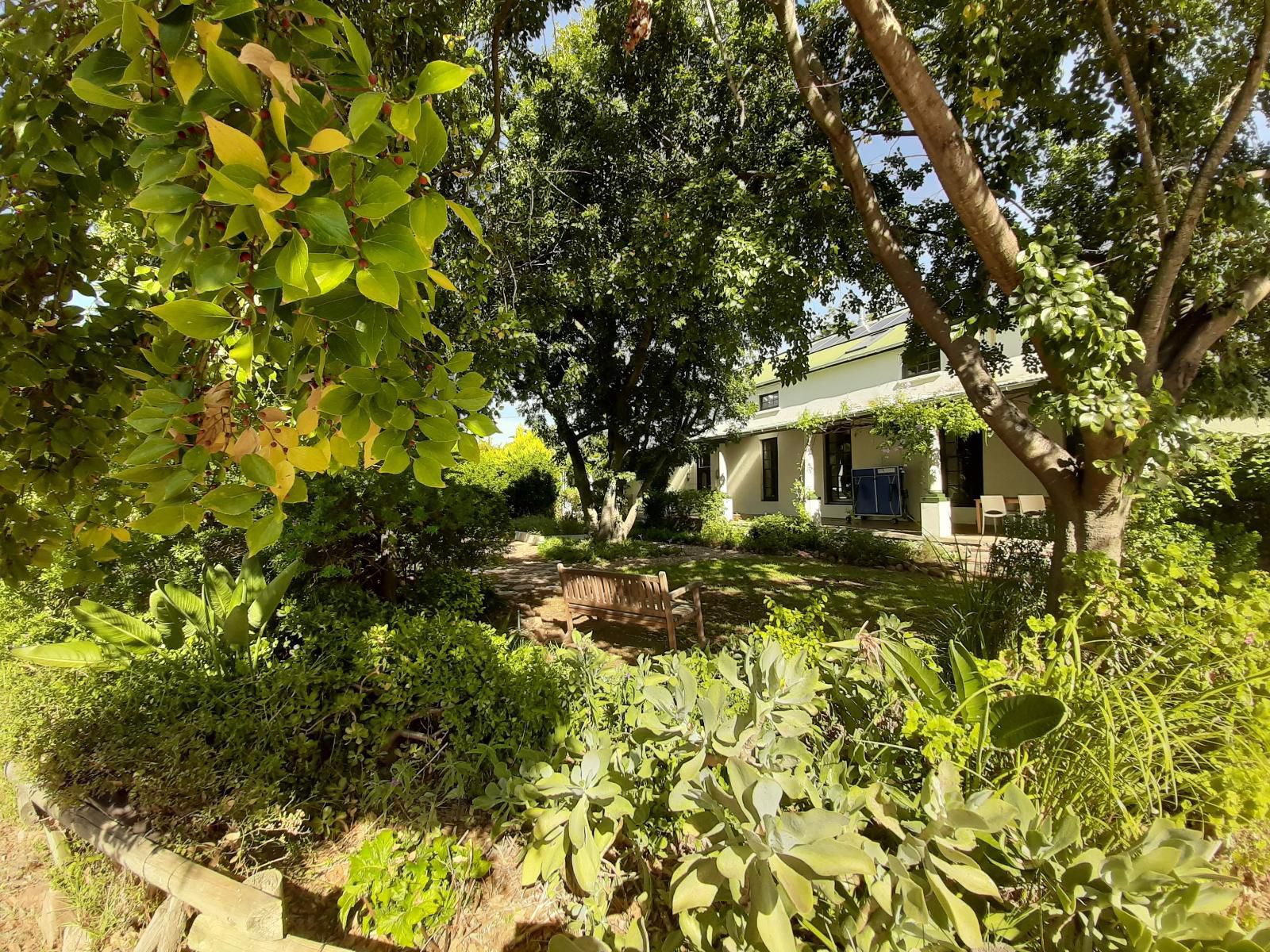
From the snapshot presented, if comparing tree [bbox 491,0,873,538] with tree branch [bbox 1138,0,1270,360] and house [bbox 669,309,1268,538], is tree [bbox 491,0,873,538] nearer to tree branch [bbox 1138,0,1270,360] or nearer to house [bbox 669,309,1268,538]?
tree branch [bbox 1138,0,1270,360]

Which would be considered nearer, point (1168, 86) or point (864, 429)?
point (1168, 86)

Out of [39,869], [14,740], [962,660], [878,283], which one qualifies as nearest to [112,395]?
[14,740]

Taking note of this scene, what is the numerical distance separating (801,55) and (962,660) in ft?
13.3

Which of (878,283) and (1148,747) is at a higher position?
(878,283)

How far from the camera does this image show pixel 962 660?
2.02 m

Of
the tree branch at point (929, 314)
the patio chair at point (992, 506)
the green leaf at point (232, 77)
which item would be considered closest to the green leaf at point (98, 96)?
the green leaf at point (232, 77)

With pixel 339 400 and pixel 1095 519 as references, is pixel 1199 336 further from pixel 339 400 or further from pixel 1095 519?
pixel 339 400

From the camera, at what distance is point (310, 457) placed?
2.35ft

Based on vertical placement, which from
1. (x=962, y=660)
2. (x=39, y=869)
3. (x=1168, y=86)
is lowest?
(x=39, y=869)

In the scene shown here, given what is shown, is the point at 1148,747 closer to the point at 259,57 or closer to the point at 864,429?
the point at 259,57

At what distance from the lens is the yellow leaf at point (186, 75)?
0.55 meters

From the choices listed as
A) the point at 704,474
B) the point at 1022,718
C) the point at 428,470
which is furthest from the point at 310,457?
the point at 704,474

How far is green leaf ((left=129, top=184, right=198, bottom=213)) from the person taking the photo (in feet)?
1.82

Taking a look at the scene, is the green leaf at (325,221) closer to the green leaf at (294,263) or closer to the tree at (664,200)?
the green leaf at (294,263)
